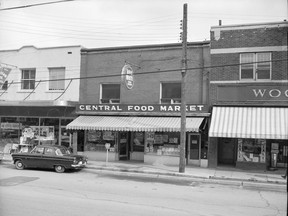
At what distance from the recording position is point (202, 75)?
1889cm

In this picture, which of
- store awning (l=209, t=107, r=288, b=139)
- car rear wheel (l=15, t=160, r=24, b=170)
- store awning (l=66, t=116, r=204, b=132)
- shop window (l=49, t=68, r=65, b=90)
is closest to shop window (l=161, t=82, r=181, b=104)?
store awning (l=66, t=116, r=204, b=132)

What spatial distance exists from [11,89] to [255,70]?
16.7 m

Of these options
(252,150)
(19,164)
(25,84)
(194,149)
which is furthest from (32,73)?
(252,150)

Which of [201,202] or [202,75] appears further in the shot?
[202,75]

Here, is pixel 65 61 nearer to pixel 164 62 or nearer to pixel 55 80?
pixel 55 80

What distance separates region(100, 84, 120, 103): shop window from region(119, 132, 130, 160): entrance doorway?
228 centimetres

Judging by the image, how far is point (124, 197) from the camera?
10148 mm

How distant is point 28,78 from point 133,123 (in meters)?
9.34

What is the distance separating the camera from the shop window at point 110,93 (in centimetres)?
2089

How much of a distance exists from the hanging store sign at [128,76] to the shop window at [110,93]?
1933mm

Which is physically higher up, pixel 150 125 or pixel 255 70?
pixel 255 70

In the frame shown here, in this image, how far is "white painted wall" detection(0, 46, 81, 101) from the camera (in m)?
21.8

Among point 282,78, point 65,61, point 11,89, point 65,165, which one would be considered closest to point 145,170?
point 65,165

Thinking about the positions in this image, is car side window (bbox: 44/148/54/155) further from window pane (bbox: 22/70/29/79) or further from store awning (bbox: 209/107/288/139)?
window pane (bbox: 22/70/29/79)
